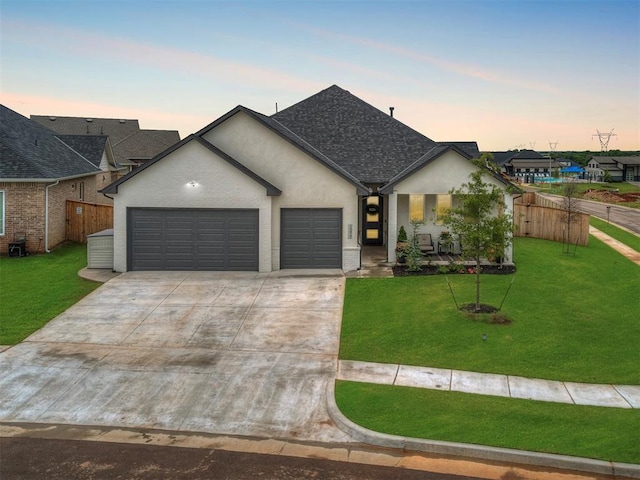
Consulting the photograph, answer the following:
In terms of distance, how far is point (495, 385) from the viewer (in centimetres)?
1209

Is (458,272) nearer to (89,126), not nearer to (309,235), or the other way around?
(309,235)

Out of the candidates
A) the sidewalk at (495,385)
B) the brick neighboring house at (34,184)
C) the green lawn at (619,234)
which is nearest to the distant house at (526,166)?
the green lawn at (619,234)

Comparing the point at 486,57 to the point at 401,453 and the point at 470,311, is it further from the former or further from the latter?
the point at 401,453

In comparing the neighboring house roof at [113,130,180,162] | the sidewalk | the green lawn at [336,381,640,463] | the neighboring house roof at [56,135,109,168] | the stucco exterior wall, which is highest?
the neighboring house roof at [113,130,180,162]

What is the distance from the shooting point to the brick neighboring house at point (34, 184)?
25.0 metres

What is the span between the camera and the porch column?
2312cm

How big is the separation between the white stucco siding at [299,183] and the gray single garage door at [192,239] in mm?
1220

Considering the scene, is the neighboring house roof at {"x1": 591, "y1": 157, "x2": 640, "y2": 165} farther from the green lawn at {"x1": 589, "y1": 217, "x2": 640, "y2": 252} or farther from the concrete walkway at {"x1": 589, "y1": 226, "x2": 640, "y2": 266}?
the concrete walkway at {"x1": 589, "y1": 226, "x2": 640, "y2": 266}

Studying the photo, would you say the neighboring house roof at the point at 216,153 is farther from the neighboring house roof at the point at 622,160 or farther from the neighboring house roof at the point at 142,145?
the neighboring house roof at the point at 622,160

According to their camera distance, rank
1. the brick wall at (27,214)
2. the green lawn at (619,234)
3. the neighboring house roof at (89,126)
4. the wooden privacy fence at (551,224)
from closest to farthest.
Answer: the brick wall at (27,214)
the wooden privacy fence at (551,224)
the green lawn at (619,234)
the neighboring house roof at (89,126)

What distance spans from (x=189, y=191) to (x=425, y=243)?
33.0 feet

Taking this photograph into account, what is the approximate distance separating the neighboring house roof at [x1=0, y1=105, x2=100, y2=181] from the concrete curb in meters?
20.9

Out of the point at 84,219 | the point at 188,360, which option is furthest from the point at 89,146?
the point at 188,360

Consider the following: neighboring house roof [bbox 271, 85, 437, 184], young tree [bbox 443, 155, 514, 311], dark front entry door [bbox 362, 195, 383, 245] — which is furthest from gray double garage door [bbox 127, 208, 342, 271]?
young tree [bbox 443, 155, 514, 311]
